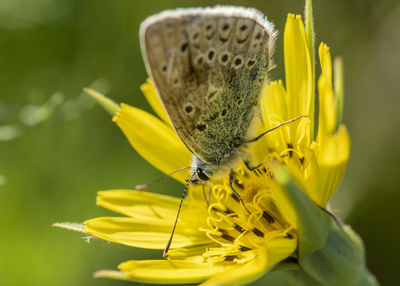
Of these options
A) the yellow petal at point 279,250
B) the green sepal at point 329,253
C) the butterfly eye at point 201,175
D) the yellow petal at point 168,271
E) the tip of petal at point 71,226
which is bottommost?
the green sepal at point 329,253

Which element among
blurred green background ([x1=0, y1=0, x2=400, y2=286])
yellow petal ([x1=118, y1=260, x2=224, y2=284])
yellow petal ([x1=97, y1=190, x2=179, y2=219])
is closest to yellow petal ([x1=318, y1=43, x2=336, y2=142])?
yellow petal ([x1=118, y1=260, x2=224, y2=284])

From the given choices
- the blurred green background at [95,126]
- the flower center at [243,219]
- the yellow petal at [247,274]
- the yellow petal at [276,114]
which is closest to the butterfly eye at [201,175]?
the flower center at [243,219]

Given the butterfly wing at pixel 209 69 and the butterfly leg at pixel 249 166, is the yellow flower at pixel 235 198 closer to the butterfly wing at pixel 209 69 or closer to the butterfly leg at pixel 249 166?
the butterfly leg at pixel 249 166

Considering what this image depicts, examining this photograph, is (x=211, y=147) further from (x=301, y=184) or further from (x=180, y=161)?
(x=301, y=184)

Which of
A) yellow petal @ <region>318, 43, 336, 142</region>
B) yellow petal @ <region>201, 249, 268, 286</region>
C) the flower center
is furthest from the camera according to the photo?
the flower center

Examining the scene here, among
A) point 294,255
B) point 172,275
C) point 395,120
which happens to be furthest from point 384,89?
point 172,275

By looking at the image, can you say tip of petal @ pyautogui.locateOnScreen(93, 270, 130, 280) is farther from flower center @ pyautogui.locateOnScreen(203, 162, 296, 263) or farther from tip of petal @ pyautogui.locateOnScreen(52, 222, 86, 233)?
flower center @ pyautogui.locateOnScreen(203, 162, 296, 263)
